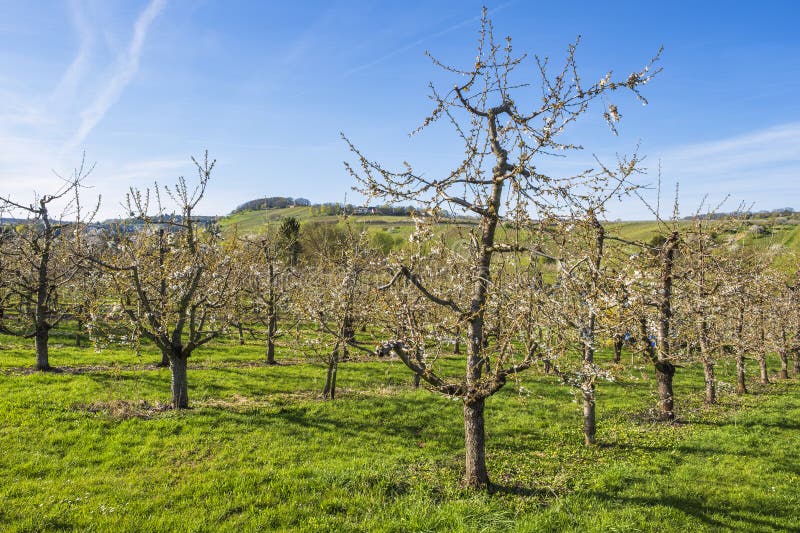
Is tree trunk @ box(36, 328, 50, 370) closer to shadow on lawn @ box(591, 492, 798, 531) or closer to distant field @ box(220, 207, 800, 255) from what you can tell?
distant field @ box(220, 207, 800, 255)

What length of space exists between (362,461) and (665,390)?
434 inches

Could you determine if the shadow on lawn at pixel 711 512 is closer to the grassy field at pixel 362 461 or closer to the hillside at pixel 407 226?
the grassy field at pixel 362 461

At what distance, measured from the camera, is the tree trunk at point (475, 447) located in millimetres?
8258

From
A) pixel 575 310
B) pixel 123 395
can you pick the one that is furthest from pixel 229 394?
pixel 575 310

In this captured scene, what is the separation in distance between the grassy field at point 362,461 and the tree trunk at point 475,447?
0.31 metres

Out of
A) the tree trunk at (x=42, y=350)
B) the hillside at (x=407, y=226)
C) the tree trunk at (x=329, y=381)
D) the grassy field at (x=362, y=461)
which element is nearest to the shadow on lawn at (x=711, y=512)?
the grassy field at (x=362, y=461)

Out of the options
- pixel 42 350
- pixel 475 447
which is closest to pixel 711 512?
pixel 475 447

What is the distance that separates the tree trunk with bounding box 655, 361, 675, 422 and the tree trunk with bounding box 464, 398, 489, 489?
8941 millimetres

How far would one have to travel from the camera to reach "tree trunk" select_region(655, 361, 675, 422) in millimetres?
14055

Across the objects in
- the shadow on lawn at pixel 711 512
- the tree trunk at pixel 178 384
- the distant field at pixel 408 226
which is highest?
the distant field at pixel 408 226

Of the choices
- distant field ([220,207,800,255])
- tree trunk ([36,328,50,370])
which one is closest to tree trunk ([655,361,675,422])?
distant field ([220,207,800,255])

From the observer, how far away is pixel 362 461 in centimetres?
995

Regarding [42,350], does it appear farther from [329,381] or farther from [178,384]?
[329,381]

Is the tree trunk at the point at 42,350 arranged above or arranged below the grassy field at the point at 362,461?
above
